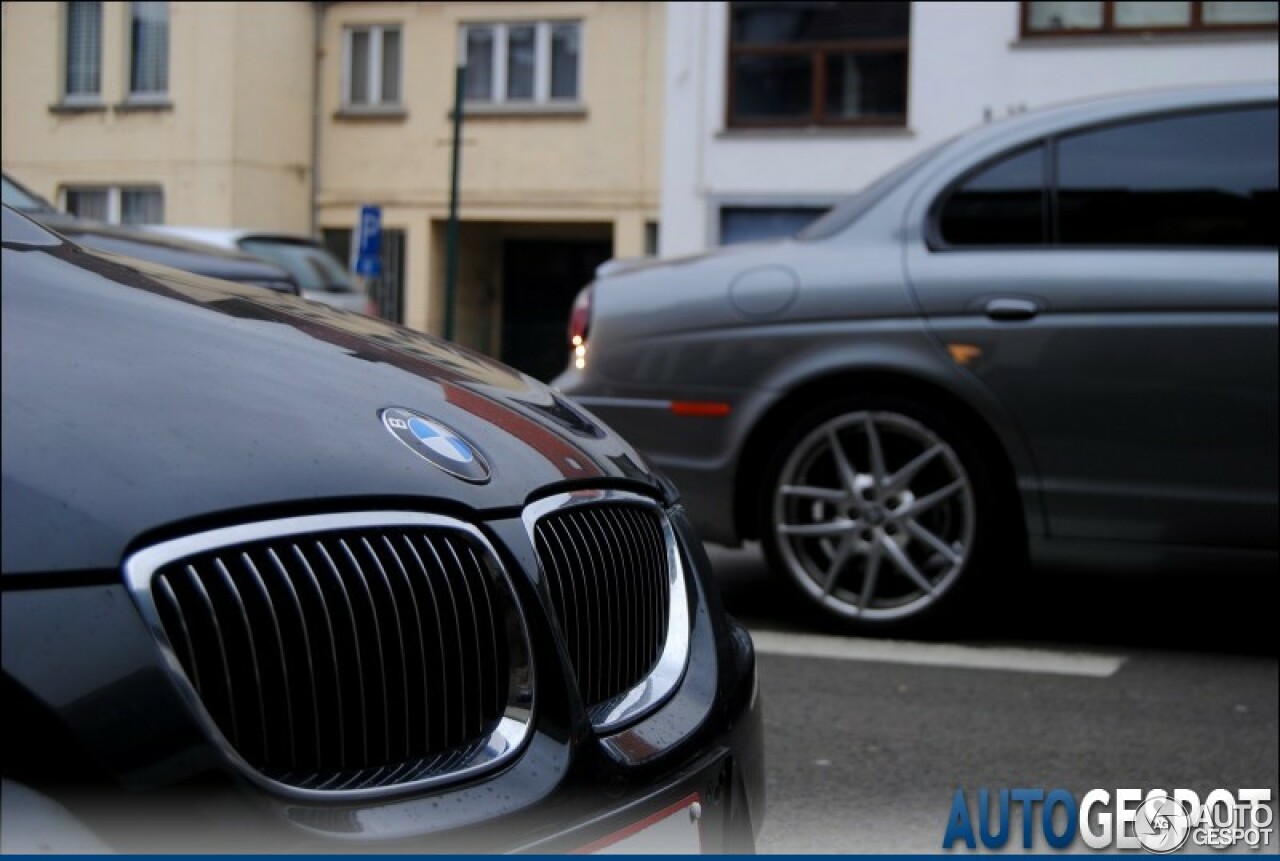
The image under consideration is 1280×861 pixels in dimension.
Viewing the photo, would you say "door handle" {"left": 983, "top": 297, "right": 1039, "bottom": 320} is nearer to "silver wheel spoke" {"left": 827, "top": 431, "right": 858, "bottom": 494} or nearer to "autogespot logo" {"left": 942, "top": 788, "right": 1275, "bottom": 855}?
"silver wheel spoke" {"left": 827, "top": 431, "right": 858, "bottom": 494}

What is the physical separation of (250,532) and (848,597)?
12.4 ft

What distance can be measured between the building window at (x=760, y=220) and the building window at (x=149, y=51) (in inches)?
300

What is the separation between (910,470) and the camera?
17.0 feet

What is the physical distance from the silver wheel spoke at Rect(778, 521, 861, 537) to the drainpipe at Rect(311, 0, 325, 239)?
882 inches

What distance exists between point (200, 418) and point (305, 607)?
22 centimetres

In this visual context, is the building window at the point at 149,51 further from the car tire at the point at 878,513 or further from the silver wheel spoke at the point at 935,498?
the silver wheel spoke at the point at 935,498

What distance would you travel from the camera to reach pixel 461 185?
26.0 metres

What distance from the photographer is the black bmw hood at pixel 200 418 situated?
1599 mm

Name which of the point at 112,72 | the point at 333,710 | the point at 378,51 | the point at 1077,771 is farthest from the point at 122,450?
the point at 378,51

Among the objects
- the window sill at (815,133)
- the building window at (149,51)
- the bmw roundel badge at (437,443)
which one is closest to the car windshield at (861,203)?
the bmw roundel badge at (437,443)

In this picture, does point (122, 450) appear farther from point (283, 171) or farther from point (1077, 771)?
point (283, 171)

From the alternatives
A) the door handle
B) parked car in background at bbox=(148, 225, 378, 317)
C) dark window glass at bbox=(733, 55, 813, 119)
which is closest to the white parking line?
the door handle

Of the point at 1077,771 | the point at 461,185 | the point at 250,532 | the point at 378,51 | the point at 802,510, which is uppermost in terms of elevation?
the point at 378,51

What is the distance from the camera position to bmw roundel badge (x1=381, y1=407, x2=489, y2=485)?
2.00 m
